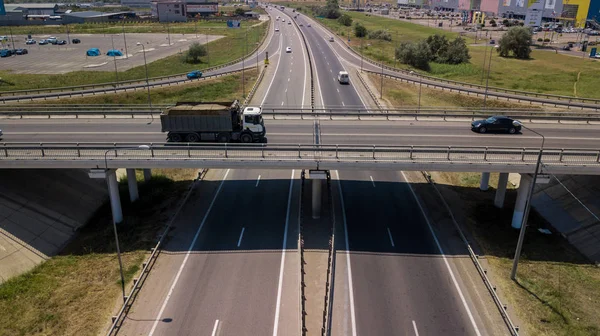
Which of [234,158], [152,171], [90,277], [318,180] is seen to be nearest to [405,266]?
[318,180]

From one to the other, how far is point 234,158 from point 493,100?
55671mm

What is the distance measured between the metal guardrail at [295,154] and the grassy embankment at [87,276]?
587 cm

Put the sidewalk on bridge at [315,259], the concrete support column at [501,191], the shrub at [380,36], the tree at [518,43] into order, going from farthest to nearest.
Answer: the shrub at [380,36]
the tree at [518,43]
the concrete support column at [501,191]
the sidewalk on bridge at [315,259]

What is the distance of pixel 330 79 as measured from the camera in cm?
8775

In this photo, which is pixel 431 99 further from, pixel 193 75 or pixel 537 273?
pixel 537 273

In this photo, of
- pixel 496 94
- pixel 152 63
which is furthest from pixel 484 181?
pixel 152 63

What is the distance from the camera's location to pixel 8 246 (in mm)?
31141

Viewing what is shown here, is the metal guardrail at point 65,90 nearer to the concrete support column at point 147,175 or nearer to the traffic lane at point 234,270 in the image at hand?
the concrete support column at point 147,175

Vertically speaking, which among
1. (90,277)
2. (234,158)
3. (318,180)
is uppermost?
(234,158)

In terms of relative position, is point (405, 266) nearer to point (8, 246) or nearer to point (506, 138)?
point (506, 138)

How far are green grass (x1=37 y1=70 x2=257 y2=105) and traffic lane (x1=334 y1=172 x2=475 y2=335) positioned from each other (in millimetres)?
40391

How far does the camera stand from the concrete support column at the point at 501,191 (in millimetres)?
37438

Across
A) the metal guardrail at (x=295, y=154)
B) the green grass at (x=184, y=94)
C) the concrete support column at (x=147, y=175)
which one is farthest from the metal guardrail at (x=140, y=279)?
the green grass at (x=184, y=94)

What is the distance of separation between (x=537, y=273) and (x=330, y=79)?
63076 millimetres
